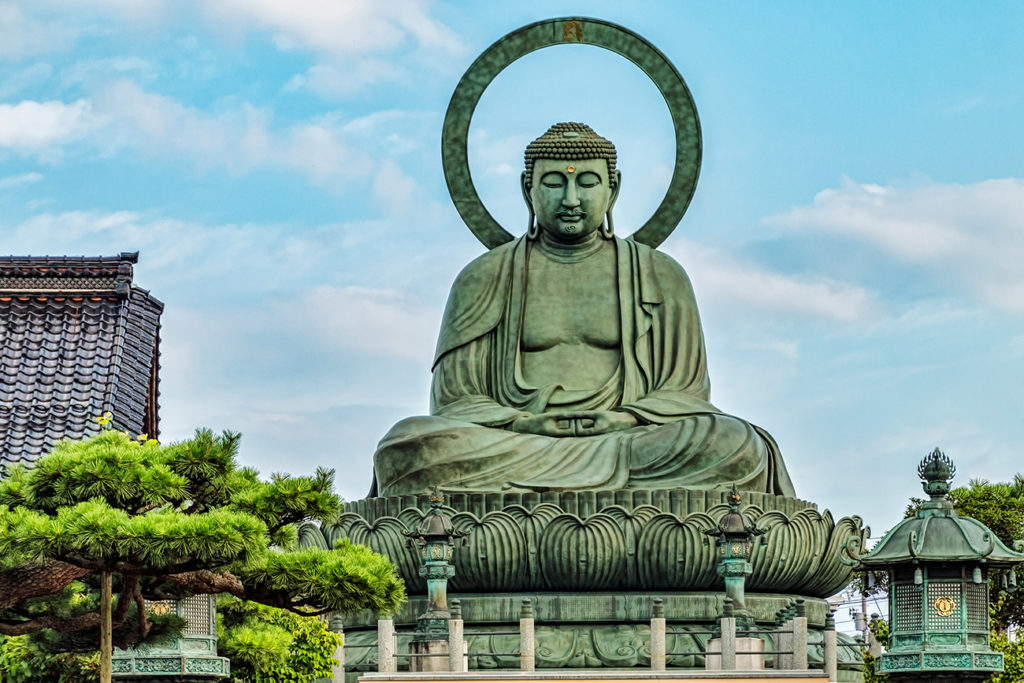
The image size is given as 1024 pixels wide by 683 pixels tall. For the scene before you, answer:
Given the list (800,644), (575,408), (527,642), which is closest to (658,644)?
(527,642)

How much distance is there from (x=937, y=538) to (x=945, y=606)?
0.46 m

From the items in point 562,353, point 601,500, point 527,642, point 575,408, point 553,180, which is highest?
point 553,180

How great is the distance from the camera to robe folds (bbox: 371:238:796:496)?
17.8 meters

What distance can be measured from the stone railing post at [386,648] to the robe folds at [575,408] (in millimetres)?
2073

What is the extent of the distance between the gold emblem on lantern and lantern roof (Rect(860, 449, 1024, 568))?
0.28 meters

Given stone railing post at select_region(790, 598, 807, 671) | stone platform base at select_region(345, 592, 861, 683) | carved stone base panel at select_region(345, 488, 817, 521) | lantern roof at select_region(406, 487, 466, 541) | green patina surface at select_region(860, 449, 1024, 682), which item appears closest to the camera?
green patina surface at select_region(860, 449, 1024, 682)

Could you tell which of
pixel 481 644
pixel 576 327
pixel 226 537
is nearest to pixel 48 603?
pixel 226 537

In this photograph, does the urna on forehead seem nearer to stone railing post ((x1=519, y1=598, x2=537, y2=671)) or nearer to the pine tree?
stone railing post ((x1=519, y1=598, x2=537, y2=671))

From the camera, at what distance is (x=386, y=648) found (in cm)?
1580

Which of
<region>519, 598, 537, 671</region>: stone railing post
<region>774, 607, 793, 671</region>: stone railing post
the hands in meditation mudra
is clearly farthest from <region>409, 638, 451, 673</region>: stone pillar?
<region>774, 607, 793, 671</region>: stone railing post

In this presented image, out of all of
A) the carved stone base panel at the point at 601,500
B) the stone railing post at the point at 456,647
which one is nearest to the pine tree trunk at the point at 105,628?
the stone railing post at the point at 456,647

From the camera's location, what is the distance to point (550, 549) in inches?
675

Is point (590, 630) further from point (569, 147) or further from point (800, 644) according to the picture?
point (569, 147)

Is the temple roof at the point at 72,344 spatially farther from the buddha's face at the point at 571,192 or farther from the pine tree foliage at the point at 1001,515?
the pine tree foliage at the point at 1001,515
